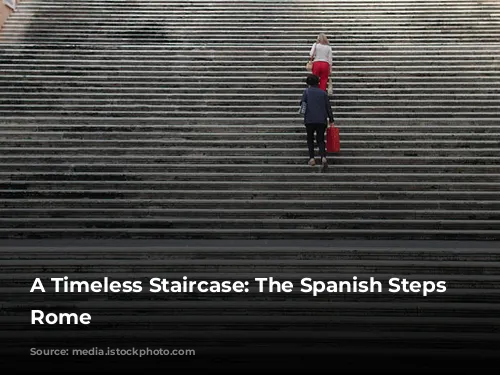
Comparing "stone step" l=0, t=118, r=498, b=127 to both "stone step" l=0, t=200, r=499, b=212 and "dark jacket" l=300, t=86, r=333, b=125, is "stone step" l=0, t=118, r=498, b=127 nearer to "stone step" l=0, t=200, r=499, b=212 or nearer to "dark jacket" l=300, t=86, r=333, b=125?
"dark jacket" l=300, t=86, r=333, b=125

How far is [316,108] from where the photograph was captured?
865cm

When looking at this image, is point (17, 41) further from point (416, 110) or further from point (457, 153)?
point (457, 153)

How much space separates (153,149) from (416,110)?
4075mm

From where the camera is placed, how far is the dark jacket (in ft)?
28.3

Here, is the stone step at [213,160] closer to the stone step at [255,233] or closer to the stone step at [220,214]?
the stone step at [220,214]

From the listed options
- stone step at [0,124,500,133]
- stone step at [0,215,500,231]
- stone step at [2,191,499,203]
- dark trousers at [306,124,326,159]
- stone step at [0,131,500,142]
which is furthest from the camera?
stone step at [0,124,500,133]

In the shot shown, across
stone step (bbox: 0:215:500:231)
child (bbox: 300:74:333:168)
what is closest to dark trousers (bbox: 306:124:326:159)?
child (bbox: 300:74:333:168)

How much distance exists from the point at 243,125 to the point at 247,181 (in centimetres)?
141

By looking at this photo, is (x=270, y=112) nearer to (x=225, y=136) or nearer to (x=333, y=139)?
(x=225, y=136)

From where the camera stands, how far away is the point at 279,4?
14695 millimetres

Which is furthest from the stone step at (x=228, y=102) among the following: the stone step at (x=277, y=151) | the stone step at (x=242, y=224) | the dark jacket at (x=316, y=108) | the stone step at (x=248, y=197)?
the stone step at (x=242, y=224)

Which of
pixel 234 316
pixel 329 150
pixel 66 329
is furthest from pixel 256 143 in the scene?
pixel 66 329

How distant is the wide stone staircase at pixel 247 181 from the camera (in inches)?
238

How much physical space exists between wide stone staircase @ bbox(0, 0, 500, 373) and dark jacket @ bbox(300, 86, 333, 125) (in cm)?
68
